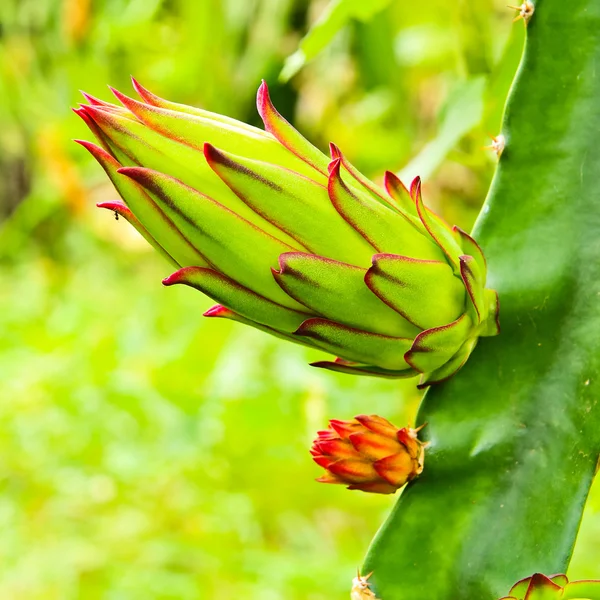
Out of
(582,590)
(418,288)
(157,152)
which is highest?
(157,152)

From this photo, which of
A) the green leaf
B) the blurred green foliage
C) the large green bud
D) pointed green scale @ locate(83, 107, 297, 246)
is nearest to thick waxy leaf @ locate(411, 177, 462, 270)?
the large green bud

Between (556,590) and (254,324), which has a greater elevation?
(254,324)

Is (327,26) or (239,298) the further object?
(327,26)

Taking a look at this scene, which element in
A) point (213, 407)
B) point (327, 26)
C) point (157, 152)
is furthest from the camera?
point (213, 407)

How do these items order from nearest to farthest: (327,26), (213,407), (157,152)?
(157,152) < (327,26) < (213,407)

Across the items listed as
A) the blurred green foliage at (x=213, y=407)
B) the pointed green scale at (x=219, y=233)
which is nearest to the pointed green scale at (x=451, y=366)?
the pointed green scale at (x=219, y=233)

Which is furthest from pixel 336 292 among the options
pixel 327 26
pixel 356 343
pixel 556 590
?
pixel 327 26

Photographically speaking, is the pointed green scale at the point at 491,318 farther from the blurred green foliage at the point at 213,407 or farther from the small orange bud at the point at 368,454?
the blurred green foliage at the point at 213,407

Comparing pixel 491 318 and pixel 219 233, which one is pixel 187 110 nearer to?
pixel 219 233

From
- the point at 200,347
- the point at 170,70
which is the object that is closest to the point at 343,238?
the point at 200,347
